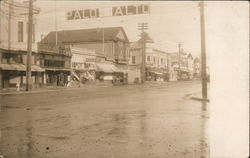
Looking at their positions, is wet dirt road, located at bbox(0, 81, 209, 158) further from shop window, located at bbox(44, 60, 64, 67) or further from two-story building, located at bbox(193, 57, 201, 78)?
shop window, located at bbox(44, 60, 64, 67)

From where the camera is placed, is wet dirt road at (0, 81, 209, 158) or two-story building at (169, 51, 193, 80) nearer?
wet dirt road at (0, 81, 209, 158)

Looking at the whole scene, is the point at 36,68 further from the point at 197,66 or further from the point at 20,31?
the point at 197,66

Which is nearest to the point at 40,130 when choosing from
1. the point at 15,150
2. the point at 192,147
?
the point at 15,150

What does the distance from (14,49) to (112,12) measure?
22.3 meters

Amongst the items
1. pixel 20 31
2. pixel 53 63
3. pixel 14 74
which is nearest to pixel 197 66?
pixel 14 74

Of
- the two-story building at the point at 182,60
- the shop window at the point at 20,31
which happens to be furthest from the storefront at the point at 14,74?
the two-story building at the point at 182,60

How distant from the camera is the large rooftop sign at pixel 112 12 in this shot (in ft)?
13.9

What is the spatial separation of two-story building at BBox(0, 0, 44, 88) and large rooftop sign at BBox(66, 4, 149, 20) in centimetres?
1958

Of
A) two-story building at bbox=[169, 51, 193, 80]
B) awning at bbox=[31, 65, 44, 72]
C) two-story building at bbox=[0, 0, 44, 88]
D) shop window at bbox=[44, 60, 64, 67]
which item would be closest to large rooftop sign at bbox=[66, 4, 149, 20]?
two-story building at bbox=[169, 51, 193, 80]

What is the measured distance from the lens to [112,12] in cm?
425

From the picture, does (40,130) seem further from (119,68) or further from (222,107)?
(119,68)

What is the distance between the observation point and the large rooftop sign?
4242 millimetres

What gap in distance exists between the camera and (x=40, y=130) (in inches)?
284

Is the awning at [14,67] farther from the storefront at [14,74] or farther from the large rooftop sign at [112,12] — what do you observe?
the large rooftop sign at [112,12]
